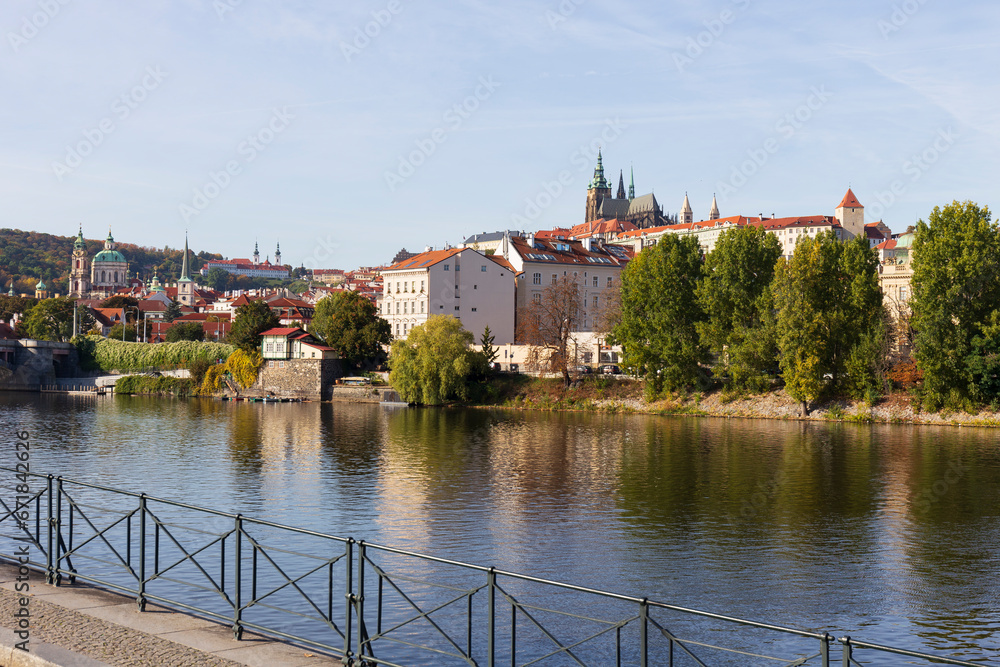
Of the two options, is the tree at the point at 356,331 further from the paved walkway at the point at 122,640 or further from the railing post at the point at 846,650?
the railing post at the point at 846,650

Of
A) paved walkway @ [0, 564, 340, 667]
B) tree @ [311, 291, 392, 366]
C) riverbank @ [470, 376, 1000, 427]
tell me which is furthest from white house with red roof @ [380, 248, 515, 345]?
paved walkway @ [0, 564, 340, 667]

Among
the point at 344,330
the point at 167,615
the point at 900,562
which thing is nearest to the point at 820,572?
the point at 900,562

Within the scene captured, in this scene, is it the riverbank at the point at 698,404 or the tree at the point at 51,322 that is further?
the tree at the point at 51,322

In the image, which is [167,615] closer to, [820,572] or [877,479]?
[820,572]

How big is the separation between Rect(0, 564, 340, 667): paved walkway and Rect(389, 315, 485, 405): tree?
229 feet

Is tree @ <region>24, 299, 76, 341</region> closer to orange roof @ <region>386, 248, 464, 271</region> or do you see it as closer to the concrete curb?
orange roof @ <region>386, 248, 464, 271</region>

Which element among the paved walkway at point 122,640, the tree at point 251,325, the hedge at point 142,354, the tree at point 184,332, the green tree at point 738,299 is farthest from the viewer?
the tree at point 184,332

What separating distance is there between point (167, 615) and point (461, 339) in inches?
2848

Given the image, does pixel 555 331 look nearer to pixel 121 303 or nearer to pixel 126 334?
pixel 126 334

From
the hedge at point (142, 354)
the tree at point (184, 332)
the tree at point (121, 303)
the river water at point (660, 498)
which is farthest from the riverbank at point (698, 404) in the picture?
the tree at point (121, 303)

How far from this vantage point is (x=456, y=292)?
10625 cm

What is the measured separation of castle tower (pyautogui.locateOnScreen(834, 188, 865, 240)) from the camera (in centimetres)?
18638

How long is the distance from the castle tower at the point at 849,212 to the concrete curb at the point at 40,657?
192 metres

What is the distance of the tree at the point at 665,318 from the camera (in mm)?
75062
